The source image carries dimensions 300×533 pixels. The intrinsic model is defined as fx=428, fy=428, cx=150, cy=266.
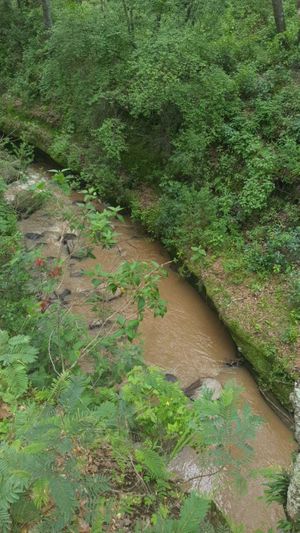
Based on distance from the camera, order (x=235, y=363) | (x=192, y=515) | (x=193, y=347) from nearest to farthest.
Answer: (x=192, y=515) → (x=235, y=363) → (x=193, y=347)

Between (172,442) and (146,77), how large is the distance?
7575 mm

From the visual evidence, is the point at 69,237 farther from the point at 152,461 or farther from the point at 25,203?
the point at 152,461

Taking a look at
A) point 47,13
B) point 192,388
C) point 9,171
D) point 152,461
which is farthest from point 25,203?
point 152,461

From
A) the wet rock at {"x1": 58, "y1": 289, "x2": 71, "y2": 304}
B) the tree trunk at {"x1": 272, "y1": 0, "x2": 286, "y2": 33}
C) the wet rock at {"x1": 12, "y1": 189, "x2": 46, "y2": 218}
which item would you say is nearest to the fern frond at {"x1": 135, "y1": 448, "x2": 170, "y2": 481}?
the wet rock at {"x1": 58, "y1": 289, "x2": 71, "y2": 304}

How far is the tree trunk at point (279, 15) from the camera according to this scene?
1108 centimetres

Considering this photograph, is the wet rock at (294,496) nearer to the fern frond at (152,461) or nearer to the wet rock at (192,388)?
the fern frond at (152,461)

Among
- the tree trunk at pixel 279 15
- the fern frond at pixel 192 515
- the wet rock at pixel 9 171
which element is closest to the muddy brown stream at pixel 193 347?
the wet rock at pixel 9 171

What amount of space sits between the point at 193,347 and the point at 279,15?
30.0 ft

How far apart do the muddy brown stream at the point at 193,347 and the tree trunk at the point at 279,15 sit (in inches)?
262

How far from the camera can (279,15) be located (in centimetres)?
1123

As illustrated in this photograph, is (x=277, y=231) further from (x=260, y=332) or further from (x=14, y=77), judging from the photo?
(x=14, y=77)

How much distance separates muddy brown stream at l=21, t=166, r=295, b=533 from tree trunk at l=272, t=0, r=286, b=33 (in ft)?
21.8

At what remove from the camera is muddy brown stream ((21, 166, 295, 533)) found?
5.34 meters

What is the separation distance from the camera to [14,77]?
14.5 meters
